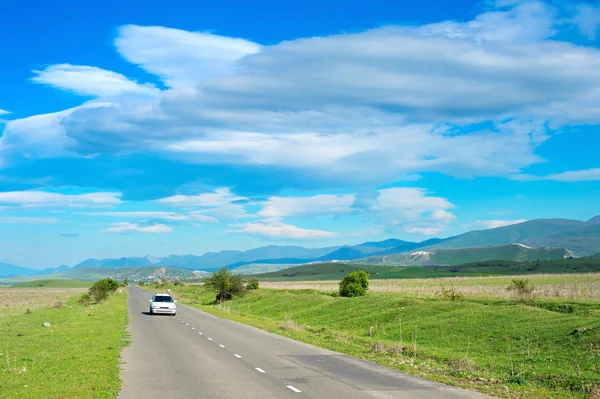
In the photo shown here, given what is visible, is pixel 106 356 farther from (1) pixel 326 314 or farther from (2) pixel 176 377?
(1) pixel 326 314

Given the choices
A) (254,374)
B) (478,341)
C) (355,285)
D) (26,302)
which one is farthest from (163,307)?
(26,302)

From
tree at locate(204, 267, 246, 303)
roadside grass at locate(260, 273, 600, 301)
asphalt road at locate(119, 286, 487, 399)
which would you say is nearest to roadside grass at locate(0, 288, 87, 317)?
tree at locate(204, 267, 246, 303)

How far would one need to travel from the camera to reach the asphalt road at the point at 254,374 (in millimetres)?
14992

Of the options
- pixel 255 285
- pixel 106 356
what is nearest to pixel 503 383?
pixel 106 356

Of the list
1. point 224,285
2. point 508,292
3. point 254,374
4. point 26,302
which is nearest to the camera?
point 254,374

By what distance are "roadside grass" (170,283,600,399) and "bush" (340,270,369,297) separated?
1627 cm

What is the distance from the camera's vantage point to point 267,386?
16.0 metres

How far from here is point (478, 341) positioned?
90.5 ft

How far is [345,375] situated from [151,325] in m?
24.9

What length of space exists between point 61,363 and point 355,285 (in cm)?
4552

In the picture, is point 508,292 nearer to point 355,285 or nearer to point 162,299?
point 355,285

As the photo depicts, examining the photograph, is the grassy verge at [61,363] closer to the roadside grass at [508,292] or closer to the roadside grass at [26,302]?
the roadside grass at [26,302]

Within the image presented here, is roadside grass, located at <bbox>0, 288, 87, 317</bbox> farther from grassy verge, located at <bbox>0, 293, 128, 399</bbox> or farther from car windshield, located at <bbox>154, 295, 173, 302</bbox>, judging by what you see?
grassy verge, located at <bbox>0, 293, 128, 399</bbox>

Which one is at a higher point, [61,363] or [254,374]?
[61,363]
